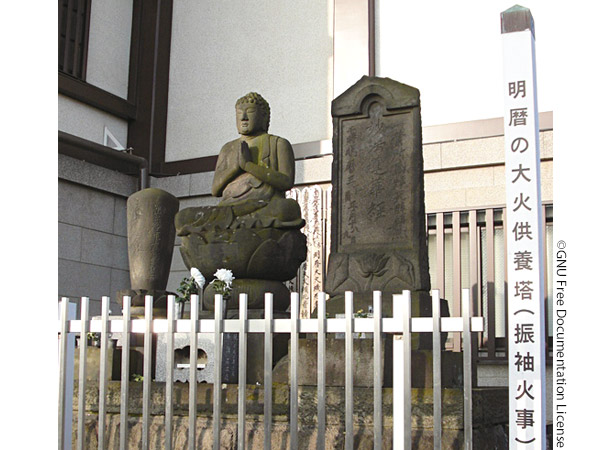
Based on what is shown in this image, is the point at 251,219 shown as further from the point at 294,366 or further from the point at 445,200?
the point at 445,200

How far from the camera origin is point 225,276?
568 centimetres

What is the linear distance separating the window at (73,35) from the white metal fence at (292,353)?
6.89 meters

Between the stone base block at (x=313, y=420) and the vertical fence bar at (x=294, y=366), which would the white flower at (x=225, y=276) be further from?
the vertical fence bar at (x=294, y=366)

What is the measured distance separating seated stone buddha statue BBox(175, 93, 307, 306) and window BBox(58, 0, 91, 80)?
4649mm

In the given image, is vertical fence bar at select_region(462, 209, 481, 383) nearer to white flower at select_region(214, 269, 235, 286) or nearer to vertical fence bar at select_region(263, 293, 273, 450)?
white flower at select_region(214, 269, 235, 286)

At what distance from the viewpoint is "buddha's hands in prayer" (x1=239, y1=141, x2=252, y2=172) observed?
6383mm

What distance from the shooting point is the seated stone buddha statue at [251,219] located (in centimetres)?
586

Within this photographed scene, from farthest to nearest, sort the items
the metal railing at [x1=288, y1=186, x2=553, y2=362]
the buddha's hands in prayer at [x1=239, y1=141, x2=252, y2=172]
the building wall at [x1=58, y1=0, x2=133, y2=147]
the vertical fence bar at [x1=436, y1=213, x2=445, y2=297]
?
1. the building wall at [x1=58, y1=0, x2=133, y2=147]
2. the vertical fence bar at [x1=436, y1=213, x2=445, y2=297]
3. the metal railing at [x1=288, y1=186, x2=553, y2=362]
4. the buddha's hands in prayer at [x1=239, y1=141, x2=252, y2=172]

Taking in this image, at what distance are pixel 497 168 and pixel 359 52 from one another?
235cm

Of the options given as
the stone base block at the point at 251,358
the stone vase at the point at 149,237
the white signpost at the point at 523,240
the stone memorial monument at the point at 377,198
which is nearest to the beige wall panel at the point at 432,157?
the stone vase at the point at 149,237

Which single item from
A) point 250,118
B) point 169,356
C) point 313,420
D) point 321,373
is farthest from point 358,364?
point 250,118

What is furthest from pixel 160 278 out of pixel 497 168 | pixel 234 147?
pixel 497 168

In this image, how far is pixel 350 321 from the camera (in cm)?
353

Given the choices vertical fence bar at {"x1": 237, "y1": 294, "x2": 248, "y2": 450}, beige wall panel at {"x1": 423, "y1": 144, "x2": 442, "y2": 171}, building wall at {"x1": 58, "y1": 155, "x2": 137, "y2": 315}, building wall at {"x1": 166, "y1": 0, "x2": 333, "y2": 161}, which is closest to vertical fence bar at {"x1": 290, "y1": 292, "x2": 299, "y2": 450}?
vertical fence bar at {"x1": 237, "y1": 294, "x2": 248, "y2": 450}
